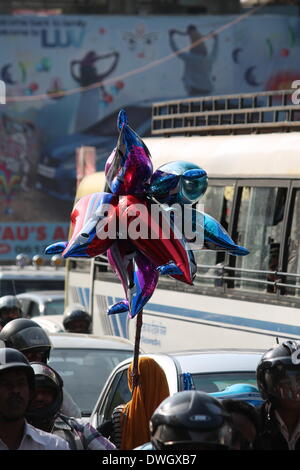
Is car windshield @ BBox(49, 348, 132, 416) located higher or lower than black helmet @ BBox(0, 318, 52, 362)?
lower

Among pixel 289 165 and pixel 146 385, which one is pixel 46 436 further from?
pixel 289 165

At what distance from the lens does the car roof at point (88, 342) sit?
1069cm

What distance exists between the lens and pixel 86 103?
42156 millimetres

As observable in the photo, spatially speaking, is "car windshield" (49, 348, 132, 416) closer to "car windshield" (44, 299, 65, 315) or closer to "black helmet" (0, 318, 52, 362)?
"black helmet" (0, 318, 52, 362)

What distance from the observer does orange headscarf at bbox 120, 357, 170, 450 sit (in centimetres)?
657

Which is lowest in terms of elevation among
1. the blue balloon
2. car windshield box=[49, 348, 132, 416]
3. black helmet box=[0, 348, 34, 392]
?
car windshield box=[49, 348, 132, 416]

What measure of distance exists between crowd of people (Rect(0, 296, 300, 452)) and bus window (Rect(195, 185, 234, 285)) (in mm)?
5891

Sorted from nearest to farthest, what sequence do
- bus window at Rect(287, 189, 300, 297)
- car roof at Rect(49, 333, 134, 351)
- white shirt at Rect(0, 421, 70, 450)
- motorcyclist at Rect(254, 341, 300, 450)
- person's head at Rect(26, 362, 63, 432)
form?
white shirt at Rect(0, 421, 70, 450), motorcyclist at Rect(254, 341, 300, 450), person's head at Rect(26, 362, 63, 432), car roof at Rect(49, 333, 134, 351), bus window at Rect(287, 189, 300, 297)

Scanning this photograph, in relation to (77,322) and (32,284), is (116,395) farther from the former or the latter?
(32,284)

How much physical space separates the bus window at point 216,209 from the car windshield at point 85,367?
7.37 ft

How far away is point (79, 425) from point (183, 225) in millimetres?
2064

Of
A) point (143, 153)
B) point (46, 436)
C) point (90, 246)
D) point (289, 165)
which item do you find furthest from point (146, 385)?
point (289, 165)

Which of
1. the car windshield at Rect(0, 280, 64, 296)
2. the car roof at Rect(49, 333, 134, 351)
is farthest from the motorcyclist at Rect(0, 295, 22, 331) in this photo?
the car windshield at Rect(0, 280, 64, 296)

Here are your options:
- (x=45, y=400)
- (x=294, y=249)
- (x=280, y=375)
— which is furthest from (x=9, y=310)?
(x=280, y=375)
